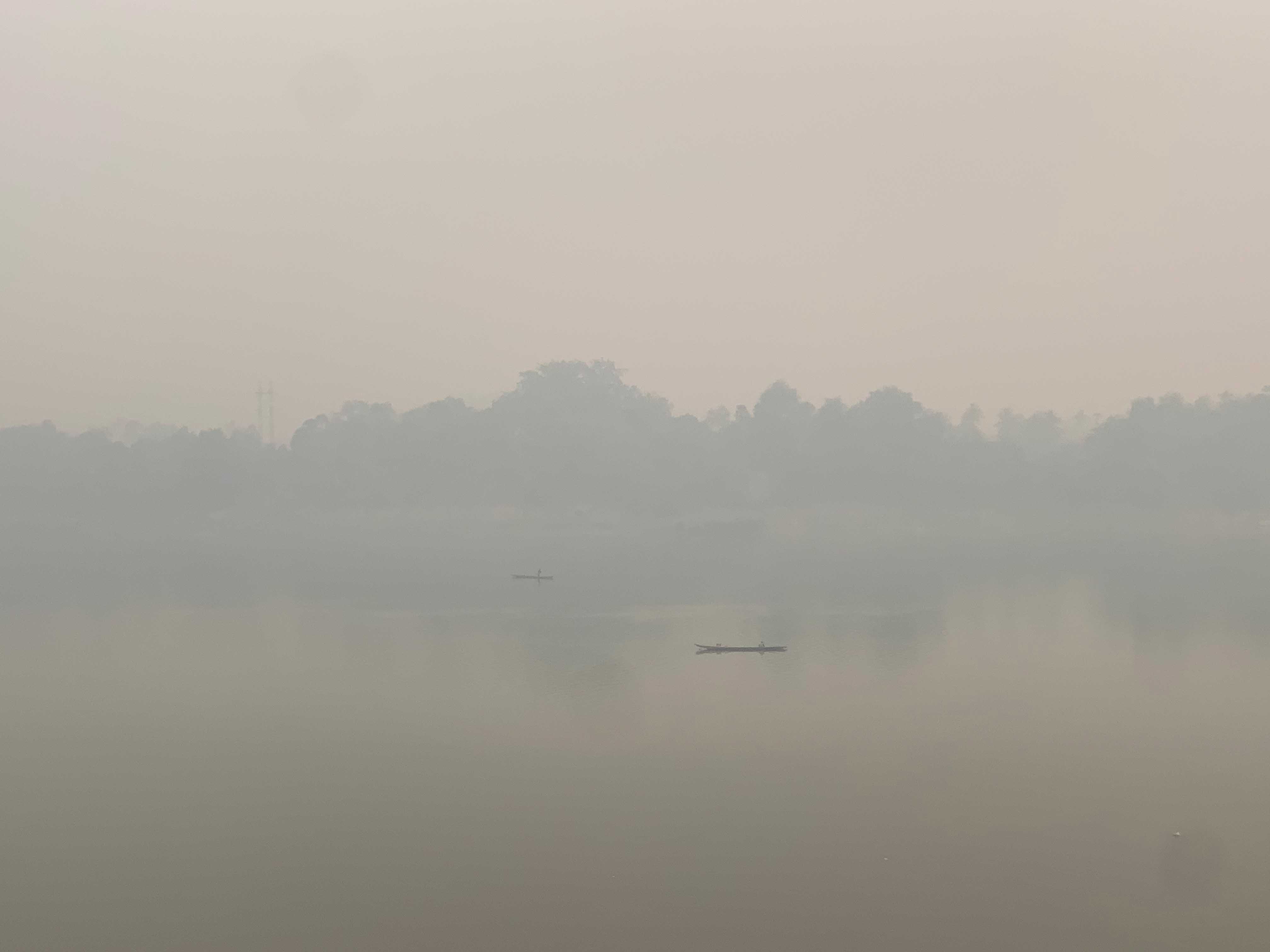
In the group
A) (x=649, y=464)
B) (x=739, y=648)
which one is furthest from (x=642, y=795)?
(x=649, y=464)

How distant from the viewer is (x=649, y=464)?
12606cm

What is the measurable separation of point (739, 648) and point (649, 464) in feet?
266

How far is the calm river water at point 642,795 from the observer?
21141 mm

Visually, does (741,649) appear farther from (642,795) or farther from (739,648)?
(642,795)

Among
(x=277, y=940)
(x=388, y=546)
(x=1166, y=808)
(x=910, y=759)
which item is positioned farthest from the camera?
(x=388, y=546)

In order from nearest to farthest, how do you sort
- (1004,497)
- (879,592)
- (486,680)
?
1. (486,680)
2. (879,592)
3. (1004,497)

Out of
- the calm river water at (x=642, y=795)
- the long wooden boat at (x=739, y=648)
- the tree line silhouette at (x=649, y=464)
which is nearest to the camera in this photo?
the calm river water at (x=642, y=795)

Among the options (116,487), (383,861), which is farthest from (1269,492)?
(116,487)

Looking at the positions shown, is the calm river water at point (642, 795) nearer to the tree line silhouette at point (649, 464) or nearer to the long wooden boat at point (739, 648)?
the long wooden boat at point (739, 648)

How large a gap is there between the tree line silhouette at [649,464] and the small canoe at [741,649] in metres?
76.5

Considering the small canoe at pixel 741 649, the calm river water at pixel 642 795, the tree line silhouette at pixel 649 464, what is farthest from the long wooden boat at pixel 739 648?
the tree line silhouette at pixel 649 464

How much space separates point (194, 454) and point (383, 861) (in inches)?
4246

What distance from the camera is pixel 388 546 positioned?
105375 millimetres

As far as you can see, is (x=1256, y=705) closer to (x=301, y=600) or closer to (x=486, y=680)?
(x=486, y=680)
